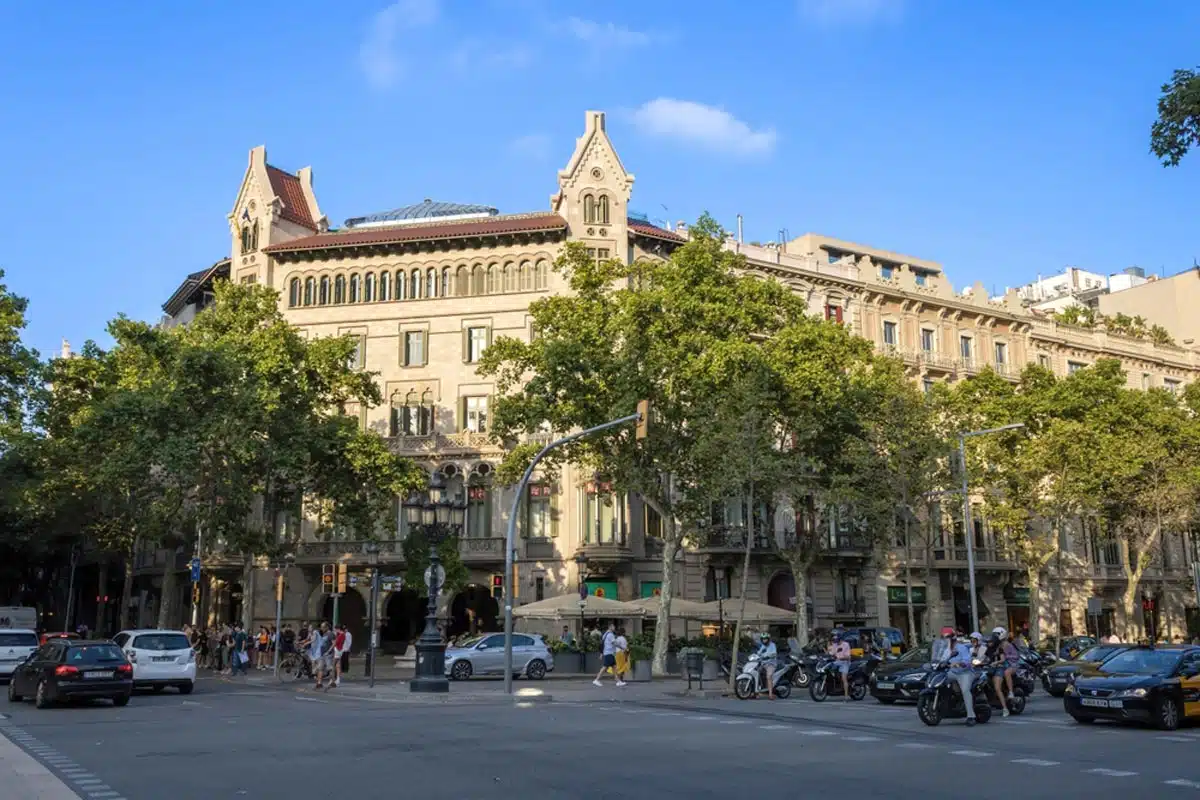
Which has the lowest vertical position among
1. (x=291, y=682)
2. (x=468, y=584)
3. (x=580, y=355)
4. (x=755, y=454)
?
(x=291, y=682)

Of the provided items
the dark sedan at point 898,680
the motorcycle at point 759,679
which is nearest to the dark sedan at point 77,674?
the motorcycle at point 759,679

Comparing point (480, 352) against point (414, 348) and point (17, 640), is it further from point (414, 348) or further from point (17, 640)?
point (17, 640)

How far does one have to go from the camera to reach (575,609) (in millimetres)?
38969

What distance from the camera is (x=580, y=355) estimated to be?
37.7m

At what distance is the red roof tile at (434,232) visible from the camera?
166 feet

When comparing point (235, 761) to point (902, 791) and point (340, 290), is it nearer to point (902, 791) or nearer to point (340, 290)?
point (902, 791)

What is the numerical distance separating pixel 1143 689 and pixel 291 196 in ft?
161

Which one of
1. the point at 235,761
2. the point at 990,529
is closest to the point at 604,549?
the point at 990,529

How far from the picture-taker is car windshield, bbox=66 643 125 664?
2259 cm

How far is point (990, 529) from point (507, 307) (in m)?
25.7

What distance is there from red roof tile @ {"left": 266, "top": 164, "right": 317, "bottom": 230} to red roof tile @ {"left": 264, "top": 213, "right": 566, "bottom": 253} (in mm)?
2514

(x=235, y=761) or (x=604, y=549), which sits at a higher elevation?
(x=604, y=549)

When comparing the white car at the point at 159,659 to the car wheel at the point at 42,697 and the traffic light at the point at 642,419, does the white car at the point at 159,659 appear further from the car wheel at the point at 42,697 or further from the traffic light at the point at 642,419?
the traffic light at the point at 642,419

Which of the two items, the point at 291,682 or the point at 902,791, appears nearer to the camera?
the point at 902,791
